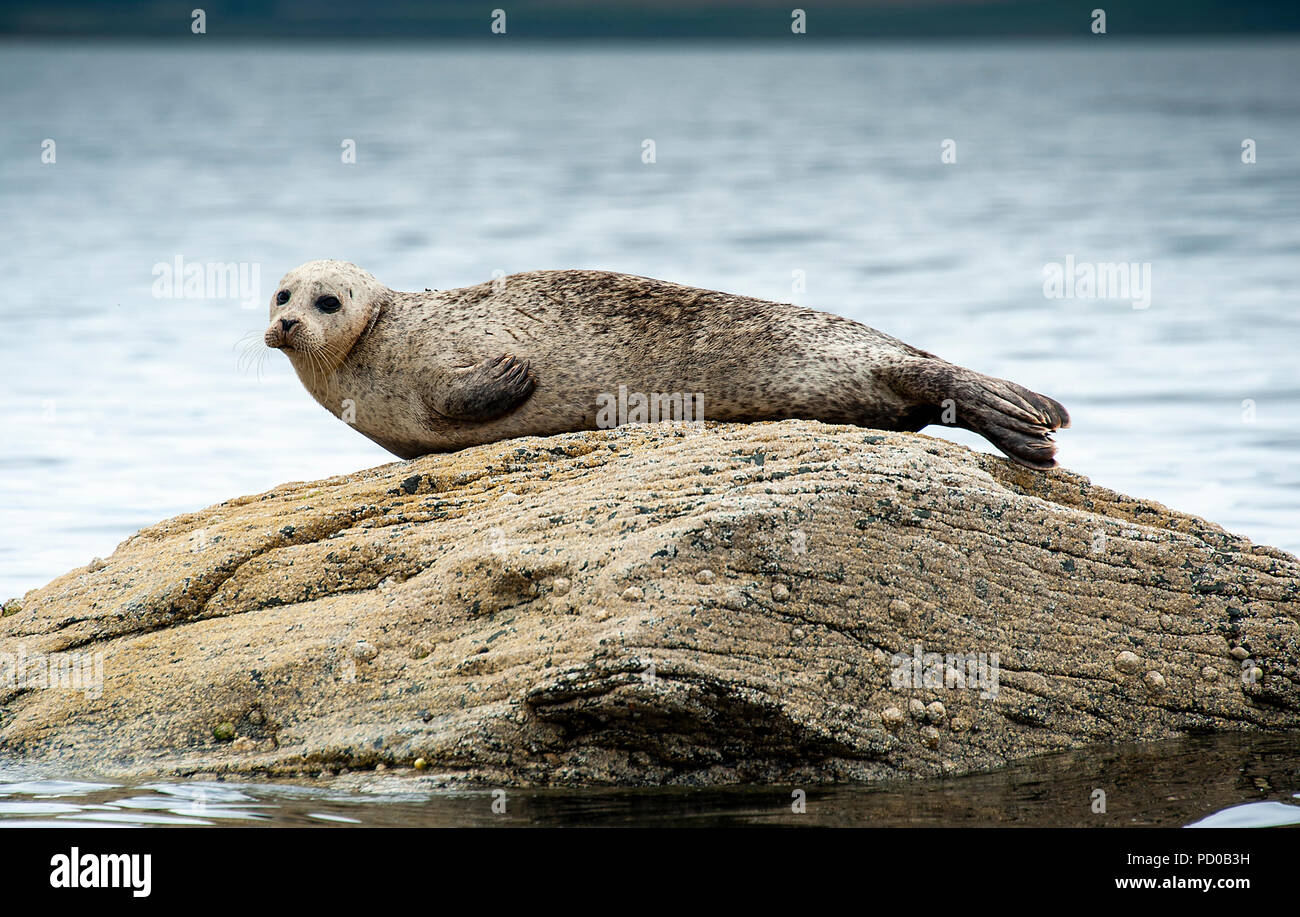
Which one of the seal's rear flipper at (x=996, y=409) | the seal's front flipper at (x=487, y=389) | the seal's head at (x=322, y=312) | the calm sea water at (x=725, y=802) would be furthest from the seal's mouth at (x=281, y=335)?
the seal's rear flipper at (x=996, y=409)

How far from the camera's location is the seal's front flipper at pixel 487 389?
8625 mm

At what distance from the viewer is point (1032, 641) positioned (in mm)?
7133

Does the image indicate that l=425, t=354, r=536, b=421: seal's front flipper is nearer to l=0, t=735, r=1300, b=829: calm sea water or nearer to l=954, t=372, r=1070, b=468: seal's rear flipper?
l=954, t=372, r=1070, b=468: seal's rear flipper

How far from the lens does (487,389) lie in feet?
28.3

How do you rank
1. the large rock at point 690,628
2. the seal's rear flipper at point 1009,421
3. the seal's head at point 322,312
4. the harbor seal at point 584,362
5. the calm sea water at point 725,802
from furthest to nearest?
the seal's head at point 322,312 < the harbor seal at point 584,362 < the seal's rear flipper at point 1009,421 < the large rock at point 690,628 < the calm sea water at point 725,802

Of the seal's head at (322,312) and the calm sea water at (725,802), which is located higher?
the seal's head at (322,312)

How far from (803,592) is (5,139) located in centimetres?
5413

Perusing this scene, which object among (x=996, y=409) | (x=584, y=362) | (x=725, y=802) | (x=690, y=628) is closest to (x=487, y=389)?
(x=584, y=362)

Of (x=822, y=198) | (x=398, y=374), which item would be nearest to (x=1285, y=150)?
(x=822, y=198)

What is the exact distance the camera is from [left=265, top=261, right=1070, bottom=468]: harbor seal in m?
8.42

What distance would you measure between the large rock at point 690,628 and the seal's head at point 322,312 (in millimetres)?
1193

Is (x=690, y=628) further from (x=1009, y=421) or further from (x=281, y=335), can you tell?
(x=281, y=335)

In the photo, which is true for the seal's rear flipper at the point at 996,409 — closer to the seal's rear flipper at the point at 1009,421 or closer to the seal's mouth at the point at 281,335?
the seal's rear flipper at the point at 1009,421

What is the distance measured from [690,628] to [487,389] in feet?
7.95
